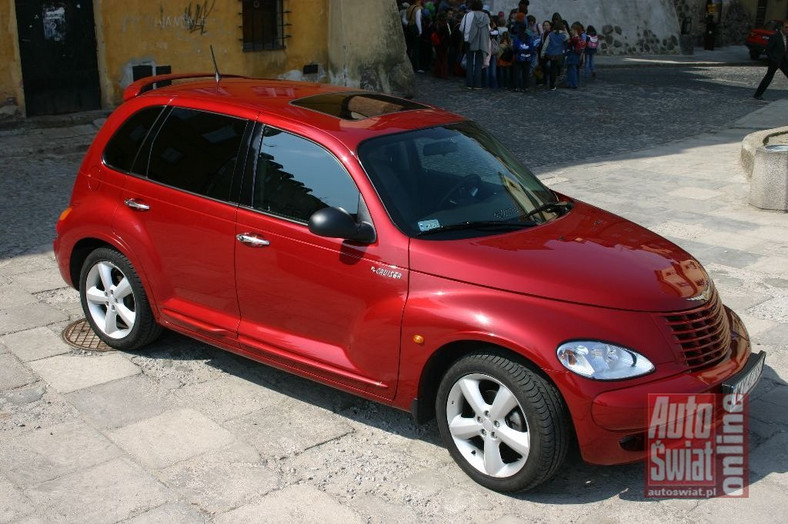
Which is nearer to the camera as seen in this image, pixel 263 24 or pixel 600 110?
pixel 263 24

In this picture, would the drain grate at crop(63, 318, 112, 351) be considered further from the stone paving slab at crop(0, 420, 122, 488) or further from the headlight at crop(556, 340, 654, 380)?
the headlight at crop(556, 340, 654, 380)

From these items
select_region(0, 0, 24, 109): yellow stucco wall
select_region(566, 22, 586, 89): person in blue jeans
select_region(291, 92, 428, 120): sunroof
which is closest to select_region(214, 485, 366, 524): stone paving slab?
select_region(291, 92, 428, 120): sunroof

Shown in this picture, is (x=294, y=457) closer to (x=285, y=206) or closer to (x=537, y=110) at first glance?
(x=285, y=206)

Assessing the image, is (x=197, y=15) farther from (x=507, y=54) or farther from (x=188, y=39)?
(x=507, y=54)

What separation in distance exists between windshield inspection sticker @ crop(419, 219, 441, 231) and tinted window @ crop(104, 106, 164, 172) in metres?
2.07

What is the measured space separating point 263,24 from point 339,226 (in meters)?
12.2

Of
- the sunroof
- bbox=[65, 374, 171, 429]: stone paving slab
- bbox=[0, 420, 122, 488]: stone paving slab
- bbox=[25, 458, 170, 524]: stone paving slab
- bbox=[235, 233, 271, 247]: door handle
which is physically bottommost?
bbox=[25, 458, 170, 524]: stone paving slab

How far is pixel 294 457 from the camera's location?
16.6 feet

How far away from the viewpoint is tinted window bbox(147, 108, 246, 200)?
566cm

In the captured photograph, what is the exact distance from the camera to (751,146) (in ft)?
40.8

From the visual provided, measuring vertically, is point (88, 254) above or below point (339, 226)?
below

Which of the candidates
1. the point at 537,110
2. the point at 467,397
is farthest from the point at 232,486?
the point at 537,110

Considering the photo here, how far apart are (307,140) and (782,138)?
9684mm

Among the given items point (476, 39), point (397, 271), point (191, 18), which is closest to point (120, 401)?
point (397, 271)
